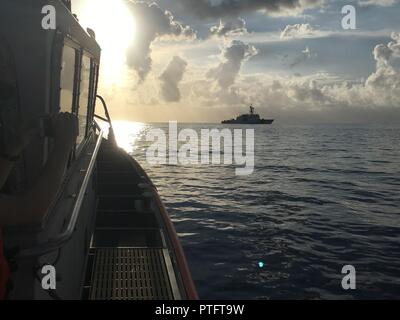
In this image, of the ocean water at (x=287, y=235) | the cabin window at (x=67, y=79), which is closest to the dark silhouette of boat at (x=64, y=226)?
the cabin window at (x=67, y=79)

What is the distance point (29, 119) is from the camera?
177 inches

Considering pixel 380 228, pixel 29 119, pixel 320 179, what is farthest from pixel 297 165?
pixel 29 119

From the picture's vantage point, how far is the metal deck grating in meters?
5.76

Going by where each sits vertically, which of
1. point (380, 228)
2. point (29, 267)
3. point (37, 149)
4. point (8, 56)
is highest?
point (8, 56)

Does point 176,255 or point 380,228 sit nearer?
point 176,255

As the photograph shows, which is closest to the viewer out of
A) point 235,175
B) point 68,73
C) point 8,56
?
point 8,56

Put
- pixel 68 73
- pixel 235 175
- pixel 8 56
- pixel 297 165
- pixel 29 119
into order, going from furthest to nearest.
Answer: pixel 297 165 → pixel 235 175 → pixel 68 73 → pixel 29 119 → pixel 8 56

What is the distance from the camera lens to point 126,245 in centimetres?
845

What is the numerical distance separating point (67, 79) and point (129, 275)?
330 centimetres

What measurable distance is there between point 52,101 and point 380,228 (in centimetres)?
1574

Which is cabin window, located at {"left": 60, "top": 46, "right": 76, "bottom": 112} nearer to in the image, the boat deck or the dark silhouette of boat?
the dark silhouette of boat

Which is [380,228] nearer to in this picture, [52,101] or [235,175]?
[52,101]

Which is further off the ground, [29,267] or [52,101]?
[52,101]

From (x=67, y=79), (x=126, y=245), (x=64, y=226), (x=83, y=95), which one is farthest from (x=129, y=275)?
(x=83, y=95)
